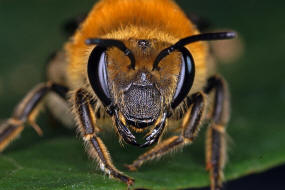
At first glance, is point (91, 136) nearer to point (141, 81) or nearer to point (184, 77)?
point (141, 81)

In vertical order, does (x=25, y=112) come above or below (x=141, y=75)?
below

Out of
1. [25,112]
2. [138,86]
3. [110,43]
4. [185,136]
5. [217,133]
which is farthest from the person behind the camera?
[25,112]

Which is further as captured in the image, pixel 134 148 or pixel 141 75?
pixel 134 148

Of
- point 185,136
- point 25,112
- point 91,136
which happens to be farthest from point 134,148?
point 25,112

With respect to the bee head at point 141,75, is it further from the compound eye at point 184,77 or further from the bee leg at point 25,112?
the bee leg at point 25,112

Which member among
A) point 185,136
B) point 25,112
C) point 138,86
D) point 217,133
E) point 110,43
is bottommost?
point 217,133

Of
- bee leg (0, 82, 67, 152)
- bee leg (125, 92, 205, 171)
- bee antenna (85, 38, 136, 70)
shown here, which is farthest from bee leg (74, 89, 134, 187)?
bee leg (0, 82, 67, 152)

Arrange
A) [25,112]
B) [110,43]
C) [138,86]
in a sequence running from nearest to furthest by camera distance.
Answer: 1. [138,86]
2. [110,43]
3. [25,112]
